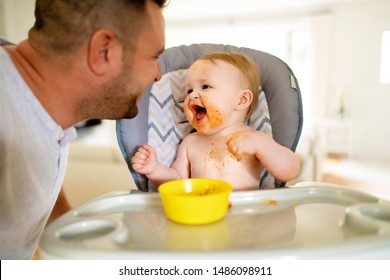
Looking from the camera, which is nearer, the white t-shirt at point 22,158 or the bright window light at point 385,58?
the white t-shirt at point 22,158

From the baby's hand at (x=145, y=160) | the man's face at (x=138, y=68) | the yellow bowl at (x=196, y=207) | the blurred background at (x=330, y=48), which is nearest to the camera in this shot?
the yellow bowl at (x=196, y=207)

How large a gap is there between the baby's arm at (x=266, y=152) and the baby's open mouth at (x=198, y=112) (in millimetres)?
126

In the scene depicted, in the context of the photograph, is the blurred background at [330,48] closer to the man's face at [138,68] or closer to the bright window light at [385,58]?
the bright window light at [385,58]

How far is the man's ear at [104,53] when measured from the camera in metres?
0.67

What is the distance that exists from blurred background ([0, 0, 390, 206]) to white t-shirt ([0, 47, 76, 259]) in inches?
126

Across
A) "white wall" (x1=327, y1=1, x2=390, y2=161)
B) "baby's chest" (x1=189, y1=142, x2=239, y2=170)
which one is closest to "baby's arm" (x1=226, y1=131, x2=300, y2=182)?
"baby's chest" (x1=189, y1=142, x2=239, y2=170)

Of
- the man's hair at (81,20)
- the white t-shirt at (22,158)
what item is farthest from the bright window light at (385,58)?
the white t-shirt at (22,158)

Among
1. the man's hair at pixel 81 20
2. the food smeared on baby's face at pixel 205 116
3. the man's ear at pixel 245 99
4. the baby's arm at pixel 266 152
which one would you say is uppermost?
the man's hair at pixel 81 20

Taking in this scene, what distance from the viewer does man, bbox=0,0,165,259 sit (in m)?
0.68

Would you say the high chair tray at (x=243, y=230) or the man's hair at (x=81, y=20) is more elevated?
the man's hair at (x=81, y=20)

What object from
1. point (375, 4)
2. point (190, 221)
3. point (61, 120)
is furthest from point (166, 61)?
point (375, 4)

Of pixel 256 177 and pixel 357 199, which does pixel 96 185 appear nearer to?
pixel 256 177

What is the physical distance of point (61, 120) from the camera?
0.79 metres
